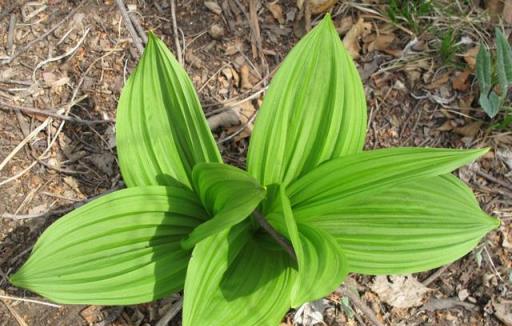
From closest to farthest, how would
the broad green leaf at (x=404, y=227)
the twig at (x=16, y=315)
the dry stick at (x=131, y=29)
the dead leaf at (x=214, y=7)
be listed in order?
the broad green leaf at (x=404, y=227) < the twig at (x=16, y=315) < the dry stick at (x=131, y=29) < the dead leaf at (x=214, y=7)

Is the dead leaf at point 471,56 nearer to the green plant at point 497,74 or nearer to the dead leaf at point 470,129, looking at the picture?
the green plant at point 497,74

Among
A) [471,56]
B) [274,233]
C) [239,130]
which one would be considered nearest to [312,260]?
[274,233]

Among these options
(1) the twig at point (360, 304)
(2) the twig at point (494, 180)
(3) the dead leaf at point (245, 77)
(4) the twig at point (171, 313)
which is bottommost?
(1) the twig at point (360, 304)

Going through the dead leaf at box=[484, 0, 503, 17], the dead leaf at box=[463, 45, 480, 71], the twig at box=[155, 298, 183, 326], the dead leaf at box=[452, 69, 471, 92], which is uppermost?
the dead leaf at box=[484, 0, 503, 17]

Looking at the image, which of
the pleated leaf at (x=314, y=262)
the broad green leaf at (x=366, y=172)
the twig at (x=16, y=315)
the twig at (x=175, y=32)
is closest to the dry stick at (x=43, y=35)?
the twig at (x=175, y=32)

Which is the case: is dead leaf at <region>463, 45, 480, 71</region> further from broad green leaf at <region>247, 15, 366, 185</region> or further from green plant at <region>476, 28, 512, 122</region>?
broad green leaf at <region>247, 15, 366, 185</region>

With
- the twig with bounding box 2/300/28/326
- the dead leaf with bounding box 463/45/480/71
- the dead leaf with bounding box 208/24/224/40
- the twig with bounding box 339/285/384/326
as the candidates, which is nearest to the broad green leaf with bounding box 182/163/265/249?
the twig with bounding box 339/285/384/326
